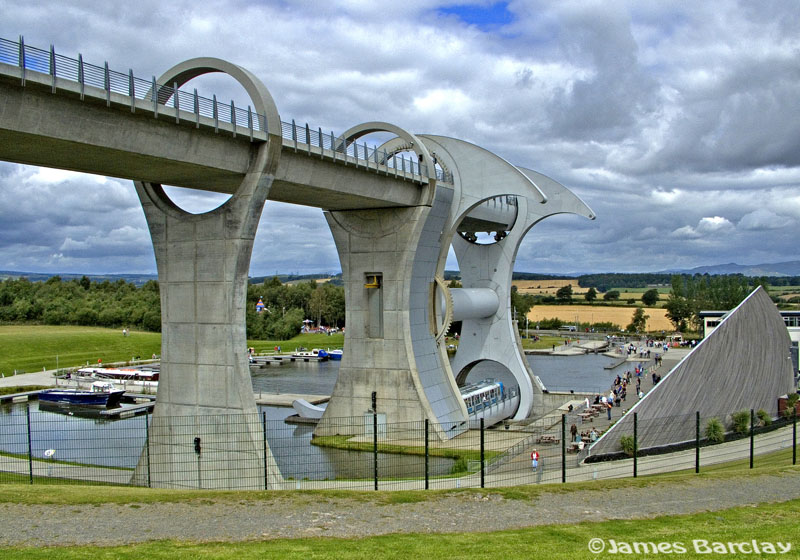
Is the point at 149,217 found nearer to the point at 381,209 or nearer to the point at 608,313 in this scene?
the point at 381,209

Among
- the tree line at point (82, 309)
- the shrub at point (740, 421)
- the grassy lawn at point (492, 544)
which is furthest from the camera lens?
the tree line at point (82, 309)

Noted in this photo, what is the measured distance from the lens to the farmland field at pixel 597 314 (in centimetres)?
13519

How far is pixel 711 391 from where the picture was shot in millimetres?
31000

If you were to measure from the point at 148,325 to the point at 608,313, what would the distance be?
313 ft

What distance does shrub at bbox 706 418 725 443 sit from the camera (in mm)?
29062

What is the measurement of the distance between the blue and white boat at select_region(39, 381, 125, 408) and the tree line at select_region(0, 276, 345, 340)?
3803 cm

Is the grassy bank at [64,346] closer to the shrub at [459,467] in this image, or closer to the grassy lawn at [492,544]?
the shrub at [459,467]

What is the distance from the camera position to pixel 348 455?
31500 mm

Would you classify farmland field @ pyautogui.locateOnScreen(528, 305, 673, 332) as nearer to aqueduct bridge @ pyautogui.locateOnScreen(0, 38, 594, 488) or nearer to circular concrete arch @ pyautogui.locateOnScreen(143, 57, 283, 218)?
aqueduct bridge @ pyautogui.locateOnScreen(0, 38, 594, 488)

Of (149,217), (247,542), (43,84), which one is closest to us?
(247,542)

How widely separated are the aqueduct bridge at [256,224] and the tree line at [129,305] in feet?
191

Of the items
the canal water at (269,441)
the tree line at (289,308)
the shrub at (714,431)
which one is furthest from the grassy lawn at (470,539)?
the tree line at (289,308)

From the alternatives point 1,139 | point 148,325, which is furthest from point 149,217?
point 148,325

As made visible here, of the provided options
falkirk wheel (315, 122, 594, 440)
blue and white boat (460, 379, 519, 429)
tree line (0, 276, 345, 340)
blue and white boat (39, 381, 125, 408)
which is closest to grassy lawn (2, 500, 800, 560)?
falkirk wheel (315, 122, 594, 440)
